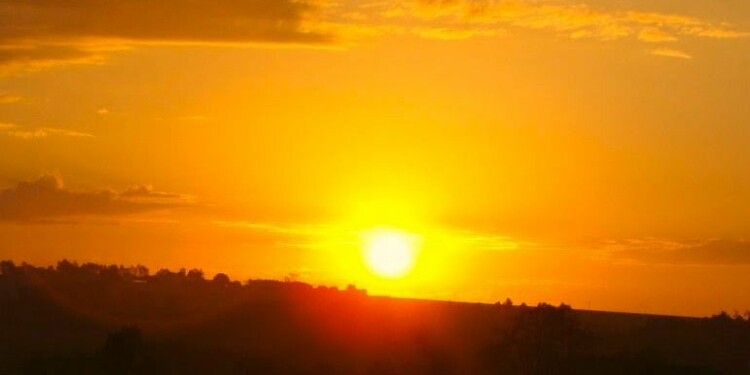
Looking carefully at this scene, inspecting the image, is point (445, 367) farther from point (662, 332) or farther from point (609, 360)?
point (662, 332)

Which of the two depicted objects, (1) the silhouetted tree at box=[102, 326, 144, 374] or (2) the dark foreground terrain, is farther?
(2) the dark foreground terrain

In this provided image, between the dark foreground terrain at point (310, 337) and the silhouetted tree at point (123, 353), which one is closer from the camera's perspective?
the silhouetted tree at point (123, 353)

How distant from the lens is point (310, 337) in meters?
97.7

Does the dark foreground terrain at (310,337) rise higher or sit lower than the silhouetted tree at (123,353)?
higher

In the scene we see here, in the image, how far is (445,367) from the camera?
70312 mm

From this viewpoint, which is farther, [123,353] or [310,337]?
[310,337]

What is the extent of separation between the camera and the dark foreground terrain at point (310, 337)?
70750 mm

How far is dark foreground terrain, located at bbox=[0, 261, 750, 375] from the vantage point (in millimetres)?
70750

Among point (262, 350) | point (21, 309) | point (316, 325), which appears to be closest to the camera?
point (262, 350)

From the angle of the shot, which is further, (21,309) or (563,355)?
(21,309)

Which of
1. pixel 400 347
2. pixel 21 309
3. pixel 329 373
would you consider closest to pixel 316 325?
pixel 400 347

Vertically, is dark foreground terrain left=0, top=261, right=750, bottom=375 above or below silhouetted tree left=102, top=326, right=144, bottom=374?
above

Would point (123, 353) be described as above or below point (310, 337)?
below

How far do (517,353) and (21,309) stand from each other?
63.0 m
